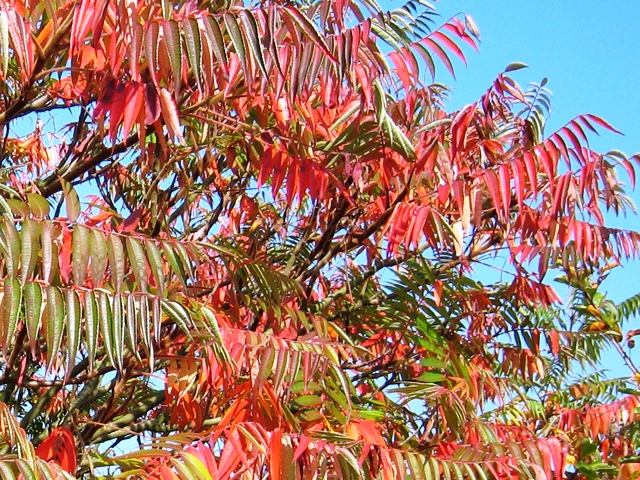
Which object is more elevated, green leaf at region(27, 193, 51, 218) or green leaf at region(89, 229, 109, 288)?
green leaf at region(27, 193, 51, 218)

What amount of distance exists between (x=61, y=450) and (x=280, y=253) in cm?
164

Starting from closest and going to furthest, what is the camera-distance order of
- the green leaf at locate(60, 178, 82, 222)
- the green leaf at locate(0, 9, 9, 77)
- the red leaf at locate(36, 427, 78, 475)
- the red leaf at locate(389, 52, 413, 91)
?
the green leaf at locate(0, 9, 9, 77) < the green leaf at locate(60, 178, 82, 222) < the red leaf at locate(36, 427, 78, 475) < the red leaf at locate(389, 52, 413, 91)

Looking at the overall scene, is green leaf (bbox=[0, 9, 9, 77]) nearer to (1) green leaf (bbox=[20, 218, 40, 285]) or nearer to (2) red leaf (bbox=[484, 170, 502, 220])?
(1) green leaf (bbox=[20, 218, 40, 285])

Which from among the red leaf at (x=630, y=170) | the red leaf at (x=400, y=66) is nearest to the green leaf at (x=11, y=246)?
the red leaf at (x=400, y=66)

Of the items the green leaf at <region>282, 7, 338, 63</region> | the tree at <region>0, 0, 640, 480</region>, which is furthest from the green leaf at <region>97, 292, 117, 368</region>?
the green leaf at <region>282, 7, 338, 63</region>

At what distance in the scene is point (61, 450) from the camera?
8.84 feet

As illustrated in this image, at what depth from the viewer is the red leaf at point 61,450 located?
8.59ft

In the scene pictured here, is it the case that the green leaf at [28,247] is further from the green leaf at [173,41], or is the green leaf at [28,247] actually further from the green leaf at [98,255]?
the green leaf at [173,41]

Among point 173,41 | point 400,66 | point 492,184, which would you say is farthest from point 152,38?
point 492,184

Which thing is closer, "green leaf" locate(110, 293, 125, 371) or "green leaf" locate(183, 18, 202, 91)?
"green leaf" locate(183, 18, 202, 91)

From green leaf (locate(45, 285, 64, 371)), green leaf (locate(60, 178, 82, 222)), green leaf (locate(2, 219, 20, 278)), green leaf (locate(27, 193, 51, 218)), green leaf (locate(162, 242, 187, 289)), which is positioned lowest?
green leaf (locate(45, 285, 64, 371))

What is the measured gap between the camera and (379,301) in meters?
3.87

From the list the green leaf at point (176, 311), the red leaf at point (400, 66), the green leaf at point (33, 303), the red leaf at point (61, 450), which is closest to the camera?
the green leaf at point (33, 303)

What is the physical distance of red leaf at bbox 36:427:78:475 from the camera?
262cm
